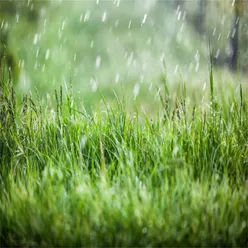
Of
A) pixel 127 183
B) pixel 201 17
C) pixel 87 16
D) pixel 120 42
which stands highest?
pixel 201 17

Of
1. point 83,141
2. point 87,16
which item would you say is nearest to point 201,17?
point 87,16

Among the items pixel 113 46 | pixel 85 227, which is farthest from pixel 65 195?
pixel 113 46

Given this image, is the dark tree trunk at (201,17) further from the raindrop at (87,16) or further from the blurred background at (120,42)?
the raindrop at (87,16)

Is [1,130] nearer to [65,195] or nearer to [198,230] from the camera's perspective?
[65,195]

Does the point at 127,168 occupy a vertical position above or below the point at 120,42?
above

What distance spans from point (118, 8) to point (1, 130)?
1238 cm

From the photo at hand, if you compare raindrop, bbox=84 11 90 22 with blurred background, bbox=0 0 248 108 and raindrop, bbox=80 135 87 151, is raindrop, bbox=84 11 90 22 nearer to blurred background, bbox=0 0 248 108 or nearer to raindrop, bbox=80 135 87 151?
blurred background, bbox=0 0 248 108

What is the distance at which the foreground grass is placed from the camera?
1.86 m

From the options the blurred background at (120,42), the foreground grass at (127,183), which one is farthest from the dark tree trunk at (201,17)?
the foreground grass at (127,183)

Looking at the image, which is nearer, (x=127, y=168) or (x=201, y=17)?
(x=127, y=168)

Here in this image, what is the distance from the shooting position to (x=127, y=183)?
86.8 inches

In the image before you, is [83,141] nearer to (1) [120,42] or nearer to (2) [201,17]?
(1) [120,42]

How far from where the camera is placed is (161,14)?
14.2 m

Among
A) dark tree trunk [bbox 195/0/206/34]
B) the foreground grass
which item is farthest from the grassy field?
dark tree trunk [bbox 195/0/206/34]
